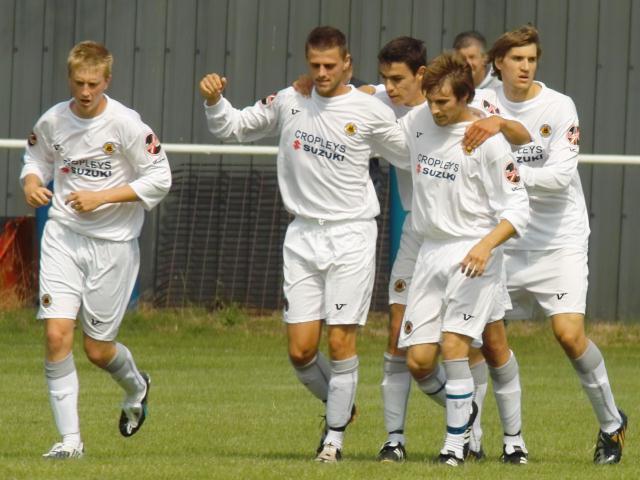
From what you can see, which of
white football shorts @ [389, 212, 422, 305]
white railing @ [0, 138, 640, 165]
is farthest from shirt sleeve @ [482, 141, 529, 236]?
white railing @ [0, 138, 640, 165]

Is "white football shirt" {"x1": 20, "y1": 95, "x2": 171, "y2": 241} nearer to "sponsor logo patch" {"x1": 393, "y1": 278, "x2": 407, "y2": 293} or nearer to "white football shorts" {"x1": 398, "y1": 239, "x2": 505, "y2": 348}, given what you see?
"sponsor logo patch" {"x1": 393, "y1": 278, "x2": 407, "y2": 293}

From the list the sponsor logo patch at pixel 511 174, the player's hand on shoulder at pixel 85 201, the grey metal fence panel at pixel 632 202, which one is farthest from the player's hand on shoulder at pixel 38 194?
the grey metal fence panel at pixel 632 202

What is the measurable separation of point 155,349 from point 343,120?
662 centimetres

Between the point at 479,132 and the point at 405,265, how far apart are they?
3.62ft

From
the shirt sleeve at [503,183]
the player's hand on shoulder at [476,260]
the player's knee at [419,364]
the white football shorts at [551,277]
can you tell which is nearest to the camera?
the player's hand on shoulder at [476,260]

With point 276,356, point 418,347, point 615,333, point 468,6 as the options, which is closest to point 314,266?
point 418,347

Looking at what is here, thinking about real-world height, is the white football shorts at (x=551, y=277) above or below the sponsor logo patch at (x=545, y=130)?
below

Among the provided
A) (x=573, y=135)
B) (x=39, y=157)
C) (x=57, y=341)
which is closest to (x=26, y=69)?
(x=39, y=157)

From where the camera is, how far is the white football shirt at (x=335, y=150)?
9109mm

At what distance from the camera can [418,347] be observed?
877 cm

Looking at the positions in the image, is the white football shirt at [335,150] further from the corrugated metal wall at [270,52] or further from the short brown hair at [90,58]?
the corrugated metal wall at [270,52]

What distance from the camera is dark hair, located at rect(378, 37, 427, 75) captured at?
9.05 metres

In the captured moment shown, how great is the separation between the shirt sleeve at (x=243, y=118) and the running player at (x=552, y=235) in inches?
49.3

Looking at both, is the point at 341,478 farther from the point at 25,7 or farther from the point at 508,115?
the point at 25,7
